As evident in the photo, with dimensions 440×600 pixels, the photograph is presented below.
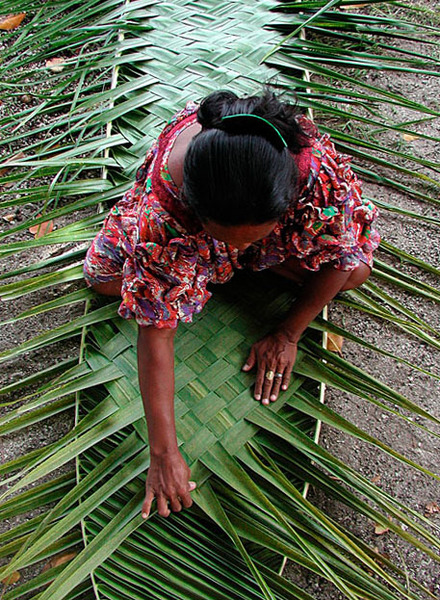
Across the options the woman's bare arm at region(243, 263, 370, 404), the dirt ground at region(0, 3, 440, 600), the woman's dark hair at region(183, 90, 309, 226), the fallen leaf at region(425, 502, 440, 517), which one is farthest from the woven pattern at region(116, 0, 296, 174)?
the fallen leaf at region(425, 502, 440, 517)

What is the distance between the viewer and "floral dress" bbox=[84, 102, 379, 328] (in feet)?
3.18

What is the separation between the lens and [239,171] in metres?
0.76

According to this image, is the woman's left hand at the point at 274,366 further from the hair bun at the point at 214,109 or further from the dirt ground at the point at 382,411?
the hair bun at the point at 214,109

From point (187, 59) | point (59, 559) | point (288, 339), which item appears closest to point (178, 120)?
point (288, 339)

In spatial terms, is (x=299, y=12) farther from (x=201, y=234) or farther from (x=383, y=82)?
(x=201, y=234)

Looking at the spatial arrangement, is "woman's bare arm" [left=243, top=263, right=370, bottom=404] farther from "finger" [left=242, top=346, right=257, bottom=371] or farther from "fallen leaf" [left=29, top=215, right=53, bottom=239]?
"fallen leaf" [left=29, top=215, right=53, bottom=239]

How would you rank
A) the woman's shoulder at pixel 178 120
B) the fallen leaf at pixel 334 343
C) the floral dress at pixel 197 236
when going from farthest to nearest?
the fallen leaf at pixel 334 343 → the woman's shoulder at pixel 178 120 → the floral dress at pixel 197 236

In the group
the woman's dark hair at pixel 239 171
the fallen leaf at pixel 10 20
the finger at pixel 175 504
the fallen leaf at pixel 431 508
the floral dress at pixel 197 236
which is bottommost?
the fallen leaf at pixel 431 508

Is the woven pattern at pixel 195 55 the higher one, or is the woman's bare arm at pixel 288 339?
the woven pattern at pixel 195 55

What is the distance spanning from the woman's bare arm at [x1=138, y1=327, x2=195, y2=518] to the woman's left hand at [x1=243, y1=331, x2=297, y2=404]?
0.24 m

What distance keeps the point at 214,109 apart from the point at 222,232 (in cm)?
19

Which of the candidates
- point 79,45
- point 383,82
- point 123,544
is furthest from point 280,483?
point 79,45

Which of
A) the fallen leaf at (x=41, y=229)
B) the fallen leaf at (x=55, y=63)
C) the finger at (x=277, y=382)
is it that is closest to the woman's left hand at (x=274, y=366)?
the finger at (x=277, y=382)

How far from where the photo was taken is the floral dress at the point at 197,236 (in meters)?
0.97
